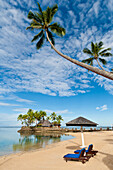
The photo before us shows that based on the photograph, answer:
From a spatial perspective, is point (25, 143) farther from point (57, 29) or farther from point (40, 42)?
point (57, 29)

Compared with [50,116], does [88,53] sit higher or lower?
higher

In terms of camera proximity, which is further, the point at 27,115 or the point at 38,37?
the point at 27,115

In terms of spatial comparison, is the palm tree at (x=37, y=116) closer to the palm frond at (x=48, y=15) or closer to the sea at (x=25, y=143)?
the sea at (x=25, y=143)

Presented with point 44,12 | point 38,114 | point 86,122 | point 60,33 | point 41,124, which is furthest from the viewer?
point 38,114

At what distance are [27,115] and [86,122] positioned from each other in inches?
2525

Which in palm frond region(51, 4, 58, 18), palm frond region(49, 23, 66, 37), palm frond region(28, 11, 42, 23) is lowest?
palm frond region(49, 23, 66, 37)

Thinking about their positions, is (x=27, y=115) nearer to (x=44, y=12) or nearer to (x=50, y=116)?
(x=50, y=116)

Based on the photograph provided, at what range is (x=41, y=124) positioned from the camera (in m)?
62.0

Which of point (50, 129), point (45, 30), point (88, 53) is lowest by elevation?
point (50, 129)

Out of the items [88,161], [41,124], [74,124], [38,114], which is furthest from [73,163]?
[38,114]

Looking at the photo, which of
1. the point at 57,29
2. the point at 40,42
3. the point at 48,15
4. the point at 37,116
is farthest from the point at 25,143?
the point at 37,116

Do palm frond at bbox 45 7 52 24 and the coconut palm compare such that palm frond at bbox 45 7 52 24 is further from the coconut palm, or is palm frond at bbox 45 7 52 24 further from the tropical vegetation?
the tropical vegetation

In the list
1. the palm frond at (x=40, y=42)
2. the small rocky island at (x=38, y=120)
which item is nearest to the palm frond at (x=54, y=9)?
the palm frond at (x=40, y=42)

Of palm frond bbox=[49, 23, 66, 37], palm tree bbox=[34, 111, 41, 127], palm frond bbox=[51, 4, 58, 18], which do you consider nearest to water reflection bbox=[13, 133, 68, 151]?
palm frond bbox=[49, 23, 66, 37]
